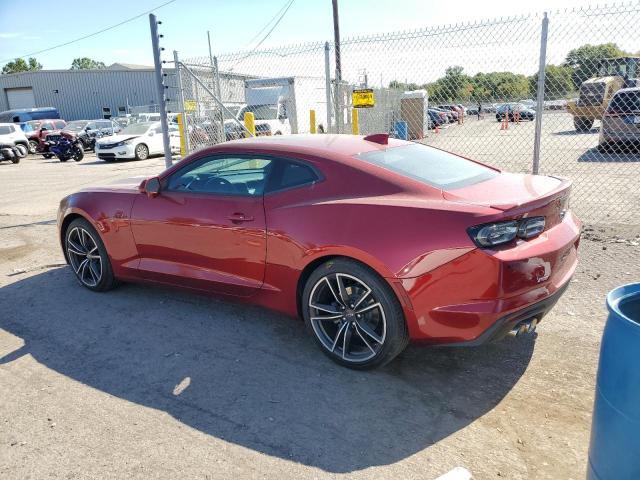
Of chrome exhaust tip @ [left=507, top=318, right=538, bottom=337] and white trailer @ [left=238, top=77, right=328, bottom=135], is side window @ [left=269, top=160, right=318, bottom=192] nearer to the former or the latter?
chrome exhaust tip @ [left=507, top=318, right=538, bottom=337]

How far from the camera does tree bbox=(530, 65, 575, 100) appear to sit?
659 cm

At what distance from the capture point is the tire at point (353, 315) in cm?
307

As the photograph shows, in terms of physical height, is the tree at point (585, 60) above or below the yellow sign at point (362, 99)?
above

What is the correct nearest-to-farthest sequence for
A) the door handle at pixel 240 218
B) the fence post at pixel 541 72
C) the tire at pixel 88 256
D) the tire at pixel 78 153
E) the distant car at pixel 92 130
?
the door handle at pixel 240 218 < the tire at pixel 88 256 < the fence post at pixel 541 72 < the tire at pixel 78 153 < the distant car at pixel 92 130

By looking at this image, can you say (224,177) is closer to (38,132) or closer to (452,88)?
(452,88)

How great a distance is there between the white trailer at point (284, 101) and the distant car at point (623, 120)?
911 cm

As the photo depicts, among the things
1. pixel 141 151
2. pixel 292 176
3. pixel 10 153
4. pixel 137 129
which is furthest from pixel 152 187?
pixel 10 153

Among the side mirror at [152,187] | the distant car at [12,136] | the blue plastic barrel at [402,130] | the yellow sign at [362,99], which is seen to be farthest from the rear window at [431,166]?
the distant car at [12,136]

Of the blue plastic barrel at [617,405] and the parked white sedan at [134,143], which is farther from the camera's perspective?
the parked white sedan at [134,143]

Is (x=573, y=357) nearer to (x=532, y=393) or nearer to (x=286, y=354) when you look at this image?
(x=532, y=393)

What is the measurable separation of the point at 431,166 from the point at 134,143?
17909mm

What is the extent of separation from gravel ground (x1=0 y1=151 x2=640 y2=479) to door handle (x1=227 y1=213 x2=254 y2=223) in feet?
2.92

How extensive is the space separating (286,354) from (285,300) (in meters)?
0.38

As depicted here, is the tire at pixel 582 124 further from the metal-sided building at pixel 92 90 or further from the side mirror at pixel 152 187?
the metal-sided building at pixel 92 90
